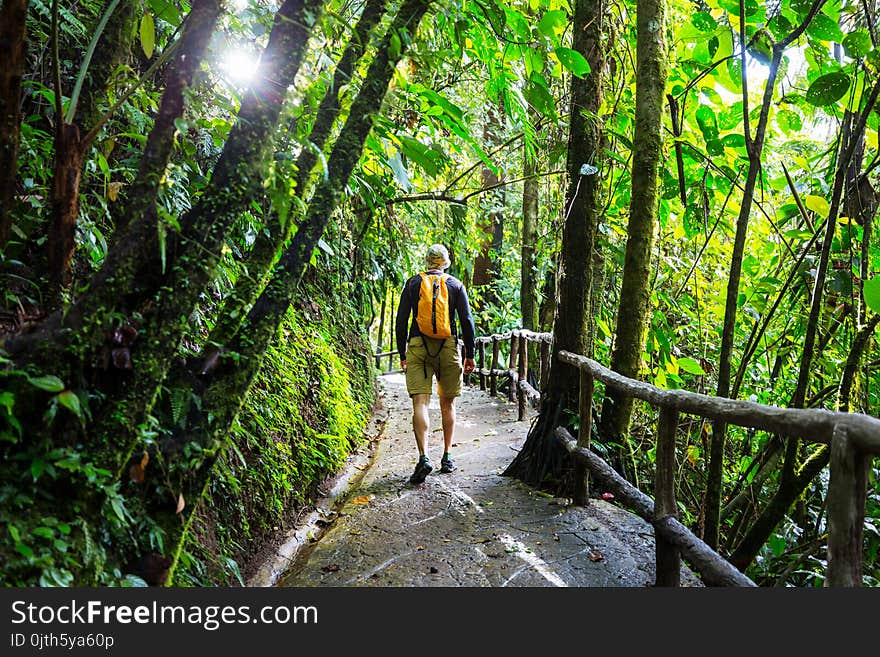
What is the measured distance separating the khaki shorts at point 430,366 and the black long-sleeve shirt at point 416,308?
92mm

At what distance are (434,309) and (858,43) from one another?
11.1ft

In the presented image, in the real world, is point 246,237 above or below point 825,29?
below

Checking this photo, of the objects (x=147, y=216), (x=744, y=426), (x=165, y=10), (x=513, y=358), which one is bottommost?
(x=513, y=358)

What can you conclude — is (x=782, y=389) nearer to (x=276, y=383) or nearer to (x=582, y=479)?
(x=582, y=479)

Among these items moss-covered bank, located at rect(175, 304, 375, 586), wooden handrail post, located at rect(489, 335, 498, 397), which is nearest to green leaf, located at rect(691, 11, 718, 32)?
moss-covered bank, located at rect(175, 304, 375, 586)

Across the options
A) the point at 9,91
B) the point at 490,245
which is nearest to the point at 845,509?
the point at 9,91

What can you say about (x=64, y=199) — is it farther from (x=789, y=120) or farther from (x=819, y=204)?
(x=789, y=120)

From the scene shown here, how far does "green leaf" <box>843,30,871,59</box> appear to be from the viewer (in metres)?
3.08

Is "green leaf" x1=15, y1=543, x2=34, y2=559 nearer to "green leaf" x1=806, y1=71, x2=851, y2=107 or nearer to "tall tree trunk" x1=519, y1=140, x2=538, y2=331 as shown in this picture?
"green leaf" x1=806, y1=71, x2=851, y2=107

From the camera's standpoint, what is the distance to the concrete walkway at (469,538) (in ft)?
10.9

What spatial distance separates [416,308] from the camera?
542 centimetres

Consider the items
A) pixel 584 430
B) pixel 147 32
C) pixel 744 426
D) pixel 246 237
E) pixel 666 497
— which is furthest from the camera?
pixel 246 237

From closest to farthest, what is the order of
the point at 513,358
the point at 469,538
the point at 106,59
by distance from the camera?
the point at 106,59, the point at 469,538, the point at 513,358

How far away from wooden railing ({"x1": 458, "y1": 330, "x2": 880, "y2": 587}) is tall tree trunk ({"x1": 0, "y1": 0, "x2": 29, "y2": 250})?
3.02 metres
